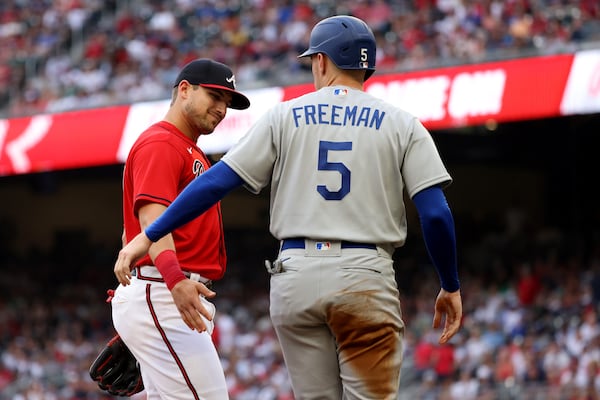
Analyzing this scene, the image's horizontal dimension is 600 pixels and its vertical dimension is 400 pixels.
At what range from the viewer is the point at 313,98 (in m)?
4.09

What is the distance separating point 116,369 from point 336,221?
5.13 feet

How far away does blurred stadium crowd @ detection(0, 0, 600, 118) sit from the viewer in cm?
1355

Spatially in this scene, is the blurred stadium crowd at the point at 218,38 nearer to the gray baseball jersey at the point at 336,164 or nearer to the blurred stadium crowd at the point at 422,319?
the blurred stadium crowd at the point at 422,319

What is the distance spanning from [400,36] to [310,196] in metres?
11.2

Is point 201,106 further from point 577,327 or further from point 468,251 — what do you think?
point 468,251

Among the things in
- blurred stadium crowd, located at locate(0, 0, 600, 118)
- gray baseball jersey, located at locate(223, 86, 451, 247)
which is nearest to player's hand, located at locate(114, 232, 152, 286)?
gray baseball jersey, located at locate(223, 86, 451, 247)

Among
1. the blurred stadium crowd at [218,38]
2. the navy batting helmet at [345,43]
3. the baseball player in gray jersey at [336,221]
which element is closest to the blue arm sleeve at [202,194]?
the baseball player in gray jersey at [336,221]

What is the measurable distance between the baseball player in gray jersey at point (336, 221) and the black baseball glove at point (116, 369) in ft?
3.30

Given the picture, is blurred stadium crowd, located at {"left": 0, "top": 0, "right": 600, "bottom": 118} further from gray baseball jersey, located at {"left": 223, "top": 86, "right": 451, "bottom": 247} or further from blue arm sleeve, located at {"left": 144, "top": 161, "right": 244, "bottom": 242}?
blue arm sleeve, located at {"left": 144, "top": 161, "right": 244, "bottom": 242}

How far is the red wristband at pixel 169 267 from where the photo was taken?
13.5ft

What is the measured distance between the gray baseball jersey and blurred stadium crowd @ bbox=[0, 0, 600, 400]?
7.34m

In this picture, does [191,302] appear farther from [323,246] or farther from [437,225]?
[437,225]

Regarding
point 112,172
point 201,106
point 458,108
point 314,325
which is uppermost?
point 201,106

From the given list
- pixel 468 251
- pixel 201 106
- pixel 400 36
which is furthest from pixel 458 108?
pixel 201 106
